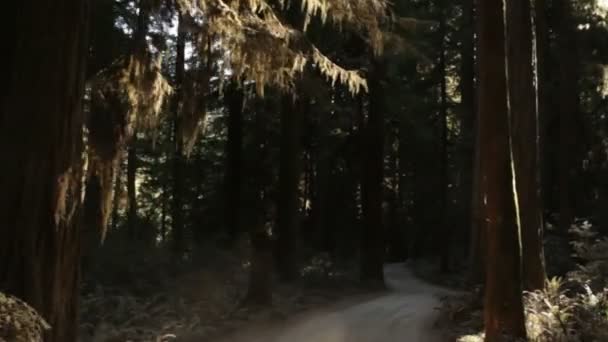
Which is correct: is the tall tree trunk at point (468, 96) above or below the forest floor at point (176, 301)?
above

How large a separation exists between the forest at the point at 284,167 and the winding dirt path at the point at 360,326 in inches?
4.0

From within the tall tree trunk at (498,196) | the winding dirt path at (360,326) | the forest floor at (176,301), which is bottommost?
the winding dirt path at (360,326)

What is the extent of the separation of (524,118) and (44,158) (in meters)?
10.4

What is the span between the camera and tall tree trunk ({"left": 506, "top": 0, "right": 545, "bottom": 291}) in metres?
13.2

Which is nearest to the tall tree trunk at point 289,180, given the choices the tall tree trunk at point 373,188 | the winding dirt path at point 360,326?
the winding dirt path at point 360,326

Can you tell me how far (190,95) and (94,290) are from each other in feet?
24.5

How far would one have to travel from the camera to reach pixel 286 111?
68.8 ft

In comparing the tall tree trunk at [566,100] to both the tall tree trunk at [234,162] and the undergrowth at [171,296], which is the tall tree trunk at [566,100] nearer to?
the undergrowth at [171,296]

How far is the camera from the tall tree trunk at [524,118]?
13.2 meters

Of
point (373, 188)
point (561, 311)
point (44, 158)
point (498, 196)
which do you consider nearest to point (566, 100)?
point (373, 188)

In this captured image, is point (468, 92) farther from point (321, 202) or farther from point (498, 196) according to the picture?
point (498, 196)

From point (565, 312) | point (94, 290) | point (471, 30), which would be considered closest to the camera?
point (565, 312)

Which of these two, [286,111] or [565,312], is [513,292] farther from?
[286,111]

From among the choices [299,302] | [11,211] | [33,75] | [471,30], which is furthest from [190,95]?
[471,30]
